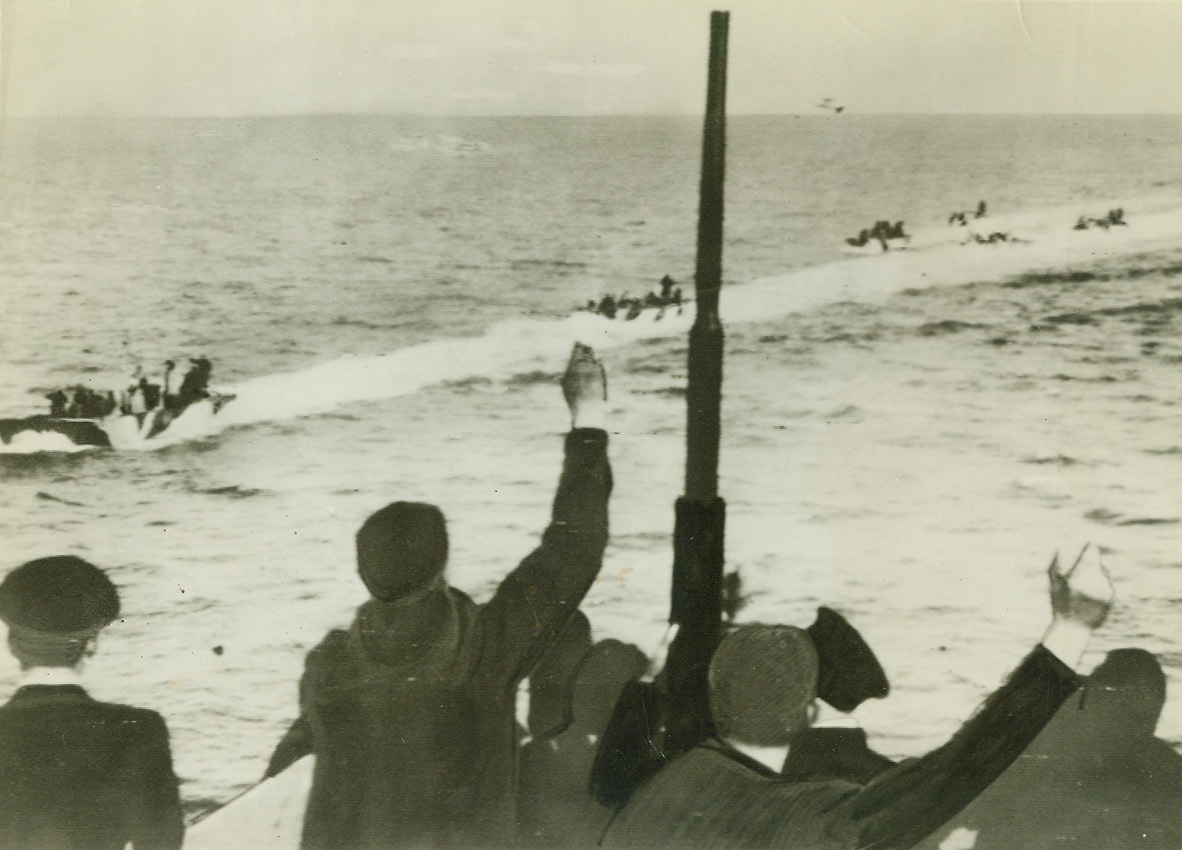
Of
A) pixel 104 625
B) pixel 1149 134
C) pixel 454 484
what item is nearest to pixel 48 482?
pixel 104 625

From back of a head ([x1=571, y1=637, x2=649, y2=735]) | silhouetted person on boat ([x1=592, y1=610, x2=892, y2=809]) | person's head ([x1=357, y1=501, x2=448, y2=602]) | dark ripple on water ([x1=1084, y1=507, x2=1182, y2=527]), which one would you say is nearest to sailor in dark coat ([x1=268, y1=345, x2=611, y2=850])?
person's head ([x1=357, y1=501, x2=448, y2=602])

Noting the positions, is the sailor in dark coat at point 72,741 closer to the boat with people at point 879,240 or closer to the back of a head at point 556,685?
the back of a head at point 556,685

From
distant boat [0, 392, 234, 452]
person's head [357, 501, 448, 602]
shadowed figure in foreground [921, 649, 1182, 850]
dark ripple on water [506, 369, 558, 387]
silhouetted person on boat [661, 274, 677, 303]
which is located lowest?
shadowed figure in foreground [921, 649, 1182, 850]

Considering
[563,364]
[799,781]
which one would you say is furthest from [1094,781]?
[563,364]

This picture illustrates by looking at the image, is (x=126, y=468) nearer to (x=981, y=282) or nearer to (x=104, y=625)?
(x=104, y=625)

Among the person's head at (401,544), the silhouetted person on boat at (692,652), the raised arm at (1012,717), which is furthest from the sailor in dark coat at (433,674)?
the raised arm at (1012,717)

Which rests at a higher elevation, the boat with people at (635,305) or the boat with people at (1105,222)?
the boat with people at (1105,222)

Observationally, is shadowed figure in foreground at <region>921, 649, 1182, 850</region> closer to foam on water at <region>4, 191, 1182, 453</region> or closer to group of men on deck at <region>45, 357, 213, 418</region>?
foam on water at <region>4, 191, 1182, 453</region>
